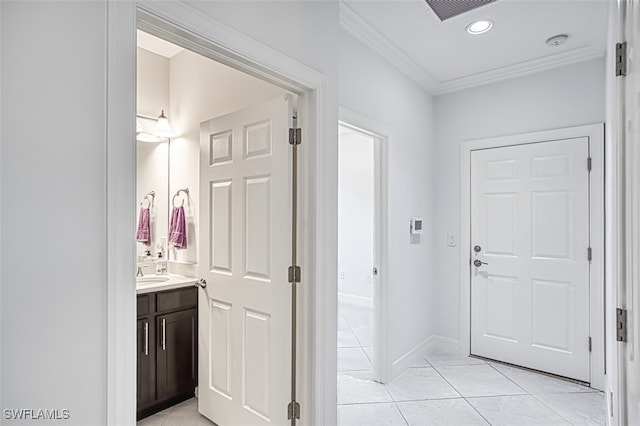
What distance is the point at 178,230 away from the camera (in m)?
2.94

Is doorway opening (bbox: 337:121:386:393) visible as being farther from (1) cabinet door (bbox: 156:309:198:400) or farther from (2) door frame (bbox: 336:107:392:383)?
(1) cabinet door (bbox: 156:309:198:400)

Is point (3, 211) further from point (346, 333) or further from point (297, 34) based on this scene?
point (346, 333)

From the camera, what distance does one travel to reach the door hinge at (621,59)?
1.26 m

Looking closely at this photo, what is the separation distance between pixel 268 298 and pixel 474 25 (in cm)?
236

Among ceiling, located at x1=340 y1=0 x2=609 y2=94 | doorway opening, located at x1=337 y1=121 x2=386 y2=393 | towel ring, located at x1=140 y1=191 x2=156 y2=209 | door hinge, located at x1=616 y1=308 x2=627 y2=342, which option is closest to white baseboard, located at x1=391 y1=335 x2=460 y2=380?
doorway opening, located at x1=337 y1=121 x2=386 y2=393

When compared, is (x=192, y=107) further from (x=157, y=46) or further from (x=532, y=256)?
(x=532, y=256)

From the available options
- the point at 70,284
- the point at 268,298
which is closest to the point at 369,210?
the point at 268,298

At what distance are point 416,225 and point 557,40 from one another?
183 cm

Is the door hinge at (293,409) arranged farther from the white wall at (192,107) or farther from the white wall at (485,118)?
the white wall at (485,118)

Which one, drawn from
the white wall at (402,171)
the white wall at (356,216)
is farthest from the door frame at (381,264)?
the white wall at (356,216)

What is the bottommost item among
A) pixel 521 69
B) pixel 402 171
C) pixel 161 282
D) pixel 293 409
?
pixel 293 409

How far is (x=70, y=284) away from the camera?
102cm

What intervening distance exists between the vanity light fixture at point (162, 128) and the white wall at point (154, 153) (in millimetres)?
56

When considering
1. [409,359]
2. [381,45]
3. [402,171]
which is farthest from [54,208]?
[409,359]
